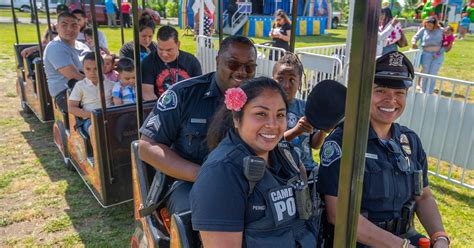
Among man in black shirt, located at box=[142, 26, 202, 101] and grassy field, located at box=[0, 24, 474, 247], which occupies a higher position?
man in black shirt, located at box=[142, 26, 202, 101]

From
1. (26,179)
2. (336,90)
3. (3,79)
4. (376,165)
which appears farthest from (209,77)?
(3,79)

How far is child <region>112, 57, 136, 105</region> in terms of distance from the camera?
3.51 metres

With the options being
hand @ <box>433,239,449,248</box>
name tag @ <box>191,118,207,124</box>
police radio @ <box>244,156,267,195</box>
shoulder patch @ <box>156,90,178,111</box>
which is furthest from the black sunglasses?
shoulder patch @ <box>156,90,178,111</box>

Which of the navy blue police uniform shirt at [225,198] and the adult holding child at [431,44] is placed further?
the adult holding child at [431,44]

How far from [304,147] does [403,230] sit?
0.69m

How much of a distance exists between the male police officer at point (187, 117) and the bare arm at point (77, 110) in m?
1.60

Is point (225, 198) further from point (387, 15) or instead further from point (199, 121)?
point (387, 15)

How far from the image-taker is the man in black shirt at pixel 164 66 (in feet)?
11.3

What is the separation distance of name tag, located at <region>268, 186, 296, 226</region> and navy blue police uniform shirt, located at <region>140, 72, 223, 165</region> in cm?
64

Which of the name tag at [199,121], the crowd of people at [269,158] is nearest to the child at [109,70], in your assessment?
the crowd of people at [269,158]

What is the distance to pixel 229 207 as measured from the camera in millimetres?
1336

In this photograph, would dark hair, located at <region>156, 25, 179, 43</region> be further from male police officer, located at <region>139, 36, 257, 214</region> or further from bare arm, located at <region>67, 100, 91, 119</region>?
male police officer, located at <region>139, 36, 257, 214</region>

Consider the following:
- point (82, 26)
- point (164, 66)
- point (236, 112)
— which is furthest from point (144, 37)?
point (236, 112)

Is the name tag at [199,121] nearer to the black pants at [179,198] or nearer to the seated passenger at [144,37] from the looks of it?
the black pants at [179,198]
